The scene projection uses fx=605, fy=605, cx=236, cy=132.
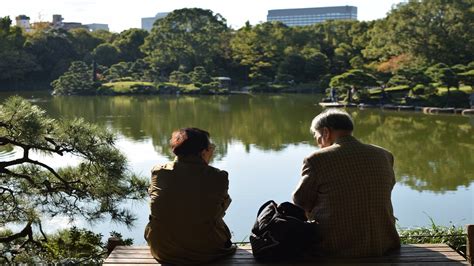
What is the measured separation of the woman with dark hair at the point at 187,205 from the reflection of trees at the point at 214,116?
Result: 279 inches

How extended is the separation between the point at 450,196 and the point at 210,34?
22.1 metres

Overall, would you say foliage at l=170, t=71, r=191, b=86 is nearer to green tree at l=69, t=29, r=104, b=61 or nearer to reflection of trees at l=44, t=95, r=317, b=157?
reflection of trees at l=44, t=95, r=317, b=157

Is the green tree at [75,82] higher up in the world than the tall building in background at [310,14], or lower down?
lower down

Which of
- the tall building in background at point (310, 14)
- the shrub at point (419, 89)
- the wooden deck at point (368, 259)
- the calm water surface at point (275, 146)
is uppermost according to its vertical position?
the tall building in background at point (310, 14)

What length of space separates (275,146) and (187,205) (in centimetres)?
804

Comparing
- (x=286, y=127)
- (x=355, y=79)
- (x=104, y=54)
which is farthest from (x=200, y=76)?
(x=286, y=127)

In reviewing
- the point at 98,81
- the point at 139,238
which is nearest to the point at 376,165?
the point at 139,238

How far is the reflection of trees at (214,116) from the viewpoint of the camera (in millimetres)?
11148

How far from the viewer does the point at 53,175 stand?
3049 mm

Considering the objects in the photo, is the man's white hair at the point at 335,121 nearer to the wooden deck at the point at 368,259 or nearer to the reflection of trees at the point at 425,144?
the wooden deck at the point at 368,259

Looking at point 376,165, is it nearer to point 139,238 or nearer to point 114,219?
point 114,219

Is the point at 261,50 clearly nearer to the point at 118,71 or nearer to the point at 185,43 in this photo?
the point at 185,43

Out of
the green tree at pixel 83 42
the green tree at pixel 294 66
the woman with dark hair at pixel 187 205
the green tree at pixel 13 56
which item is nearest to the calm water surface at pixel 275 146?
the woman with dark hair at pixel 187 205

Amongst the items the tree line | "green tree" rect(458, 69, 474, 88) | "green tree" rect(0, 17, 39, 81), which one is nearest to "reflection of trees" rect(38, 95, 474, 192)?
"green tree" rect(458, 69, 474, 88)
